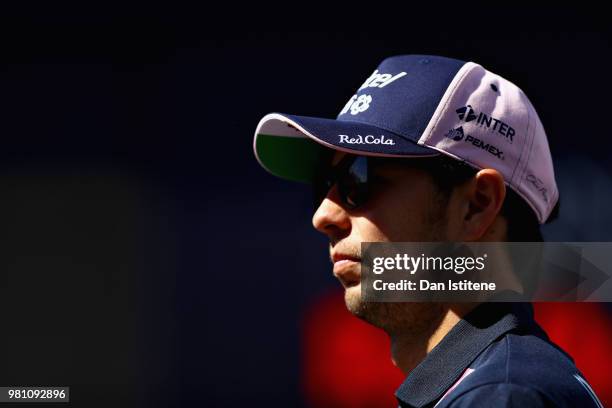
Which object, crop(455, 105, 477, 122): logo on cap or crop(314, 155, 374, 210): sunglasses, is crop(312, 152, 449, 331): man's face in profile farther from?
crop(455, 105, 477, 122): logo on cap

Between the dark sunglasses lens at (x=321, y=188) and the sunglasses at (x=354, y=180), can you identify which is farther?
the dark sunglasses lens at (x=321, y=188)

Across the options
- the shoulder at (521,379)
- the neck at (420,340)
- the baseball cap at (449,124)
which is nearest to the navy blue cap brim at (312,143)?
the baseball cap at (449,124)

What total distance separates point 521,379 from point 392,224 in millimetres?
557

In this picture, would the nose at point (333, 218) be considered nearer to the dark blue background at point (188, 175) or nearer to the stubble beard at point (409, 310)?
the stubble beard at point (409, 310)

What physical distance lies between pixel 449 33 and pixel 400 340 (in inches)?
152

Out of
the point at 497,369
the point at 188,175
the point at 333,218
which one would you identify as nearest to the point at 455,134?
the point at 333,218

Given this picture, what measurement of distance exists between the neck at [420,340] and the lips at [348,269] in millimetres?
148

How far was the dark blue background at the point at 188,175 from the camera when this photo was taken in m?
5.39

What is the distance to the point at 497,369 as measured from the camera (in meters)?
1.61

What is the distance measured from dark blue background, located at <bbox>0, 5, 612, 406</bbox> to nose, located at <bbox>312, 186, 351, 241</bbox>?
326 cm

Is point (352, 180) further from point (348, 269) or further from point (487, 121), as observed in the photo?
point (487, 121)

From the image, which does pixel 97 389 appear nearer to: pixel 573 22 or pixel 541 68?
pixel 541 68

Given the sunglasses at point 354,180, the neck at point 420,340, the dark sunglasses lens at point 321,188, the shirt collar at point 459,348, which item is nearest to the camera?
the shirt collar at point 459,348

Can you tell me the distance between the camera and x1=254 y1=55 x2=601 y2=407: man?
194cm
